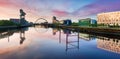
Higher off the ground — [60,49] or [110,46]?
[60,49]

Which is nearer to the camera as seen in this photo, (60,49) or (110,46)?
(60,49)

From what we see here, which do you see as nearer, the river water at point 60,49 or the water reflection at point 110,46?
the river water at point 60,49

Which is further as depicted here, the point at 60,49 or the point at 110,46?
the point at 110,46

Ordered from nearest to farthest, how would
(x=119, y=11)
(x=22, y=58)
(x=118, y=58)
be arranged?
(x=22, y=58) → (x=118, y=58) → (x=119, y=11)

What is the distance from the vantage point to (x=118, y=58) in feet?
76.9

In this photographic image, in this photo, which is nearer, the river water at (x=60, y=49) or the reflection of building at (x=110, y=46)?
the river water at (x=60, y=49)

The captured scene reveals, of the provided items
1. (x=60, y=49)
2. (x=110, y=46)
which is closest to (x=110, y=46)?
(x=110, y=46)

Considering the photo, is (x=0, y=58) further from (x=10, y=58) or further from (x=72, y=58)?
(x=72, y=58)

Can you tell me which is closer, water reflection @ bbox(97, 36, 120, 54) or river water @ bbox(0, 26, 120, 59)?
river water @ bbox(0, 26, 120, 59)

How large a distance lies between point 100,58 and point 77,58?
2.63 meters

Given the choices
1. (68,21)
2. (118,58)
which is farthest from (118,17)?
(118,58)

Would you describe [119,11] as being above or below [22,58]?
above

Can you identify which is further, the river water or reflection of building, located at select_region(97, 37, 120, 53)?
reflection of building, located at select_region(97, 37, 120, 53)

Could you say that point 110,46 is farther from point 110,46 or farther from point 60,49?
point 60,49
